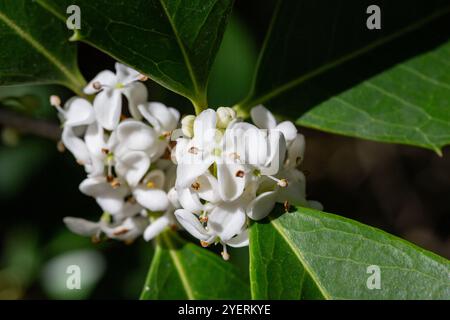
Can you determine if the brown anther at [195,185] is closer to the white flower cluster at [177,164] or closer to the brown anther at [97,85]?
the white flower cluster at [177,164]

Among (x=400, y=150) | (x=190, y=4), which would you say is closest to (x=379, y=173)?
(x=400, y=150)

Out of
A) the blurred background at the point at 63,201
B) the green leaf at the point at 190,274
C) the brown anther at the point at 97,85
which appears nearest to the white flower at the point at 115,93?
the brown anther at the point at 97,85

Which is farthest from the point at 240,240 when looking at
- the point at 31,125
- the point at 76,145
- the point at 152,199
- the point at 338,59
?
the point at 31,125

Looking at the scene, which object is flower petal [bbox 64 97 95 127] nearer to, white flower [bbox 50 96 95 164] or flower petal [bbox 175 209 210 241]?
white flower [bbox 50 96 95 164]

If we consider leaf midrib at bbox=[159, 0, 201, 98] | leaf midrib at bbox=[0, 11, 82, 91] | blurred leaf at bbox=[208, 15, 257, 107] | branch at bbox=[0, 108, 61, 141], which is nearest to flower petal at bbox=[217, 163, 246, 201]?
leaf midrib at bbox=[159, 0, 201, 98]

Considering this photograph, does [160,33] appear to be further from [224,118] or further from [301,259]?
[301,259]

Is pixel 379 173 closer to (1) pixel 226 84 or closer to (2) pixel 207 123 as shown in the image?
(1) pixel 226 84
